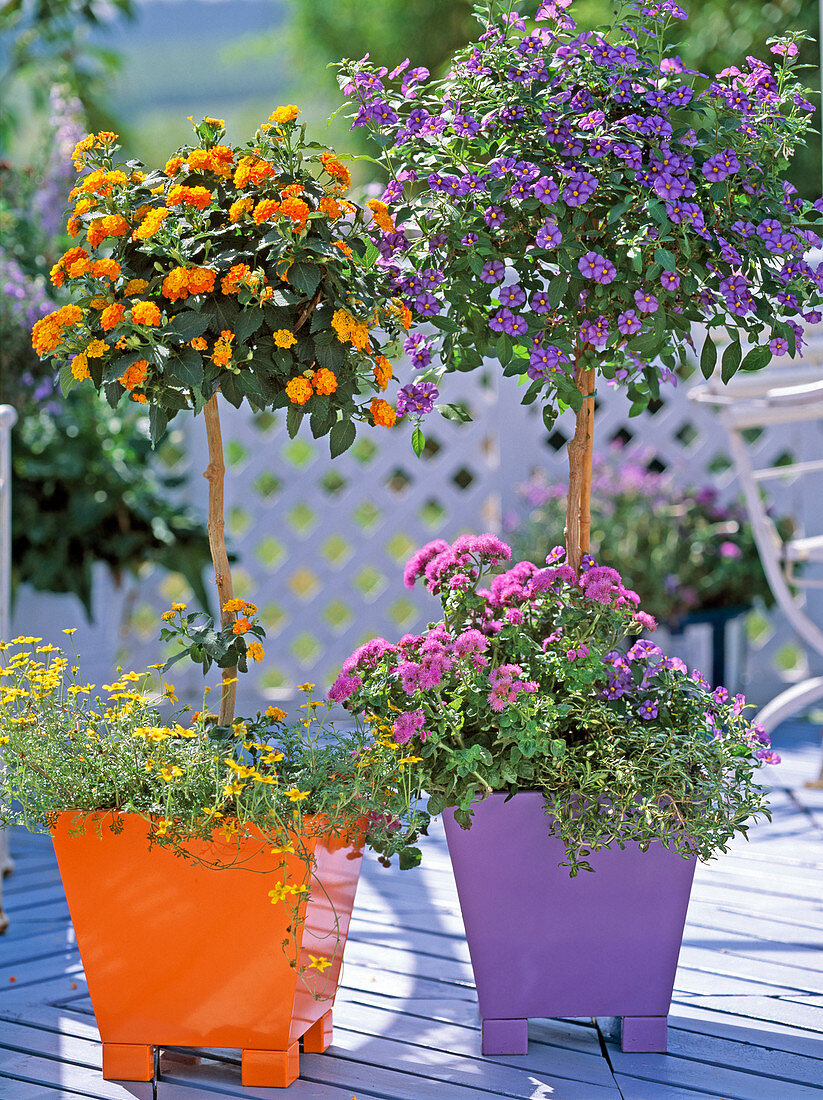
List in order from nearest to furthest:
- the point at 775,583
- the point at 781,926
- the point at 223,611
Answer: the point at 223,611
the point at 781,926
the point at 775,583

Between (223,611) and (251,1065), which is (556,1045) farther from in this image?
(223,611)

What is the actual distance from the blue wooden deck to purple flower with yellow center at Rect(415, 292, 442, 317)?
36.2 inches

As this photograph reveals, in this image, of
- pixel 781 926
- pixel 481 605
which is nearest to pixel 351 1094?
pixel 481 605

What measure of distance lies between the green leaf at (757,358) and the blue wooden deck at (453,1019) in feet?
2.77

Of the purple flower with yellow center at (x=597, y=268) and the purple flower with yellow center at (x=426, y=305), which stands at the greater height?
the purple flower with yellow center at (x=597, y=268)

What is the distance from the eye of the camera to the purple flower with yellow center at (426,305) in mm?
1397

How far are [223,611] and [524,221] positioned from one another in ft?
1.99

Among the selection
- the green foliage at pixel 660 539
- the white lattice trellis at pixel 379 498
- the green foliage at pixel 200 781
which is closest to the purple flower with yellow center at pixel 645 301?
the green foliage at pixel 200 781

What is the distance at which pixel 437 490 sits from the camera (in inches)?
139

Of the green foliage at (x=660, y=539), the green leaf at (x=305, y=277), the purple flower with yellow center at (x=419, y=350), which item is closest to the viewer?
the green leaf at (x=305, y=277)

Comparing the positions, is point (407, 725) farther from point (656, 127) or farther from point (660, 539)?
point (660, 539)

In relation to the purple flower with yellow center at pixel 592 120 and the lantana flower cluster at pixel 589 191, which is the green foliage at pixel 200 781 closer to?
the lantana flower cluster at pixel 589 191

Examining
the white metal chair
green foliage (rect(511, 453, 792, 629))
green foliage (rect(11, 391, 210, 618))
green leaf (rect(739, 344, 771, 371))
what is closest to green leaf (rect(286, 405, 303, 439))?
green leaf (rect(739, 344, 771, 371))

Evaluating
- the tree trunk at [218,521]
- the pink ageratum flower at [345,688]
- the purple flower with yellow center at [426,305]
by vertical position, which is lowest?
the pink ageratum flower at [345,688]
